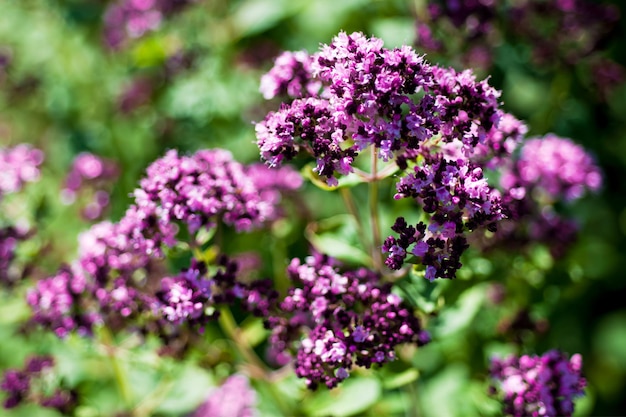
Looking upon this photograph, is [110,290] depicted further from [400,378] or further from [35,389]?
[400,378]

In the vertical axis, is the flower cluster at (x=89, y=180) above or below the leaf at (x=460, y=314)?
above

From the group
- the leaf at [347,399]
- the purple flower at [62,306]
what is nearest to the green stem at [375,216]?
the leaf at [347,399]

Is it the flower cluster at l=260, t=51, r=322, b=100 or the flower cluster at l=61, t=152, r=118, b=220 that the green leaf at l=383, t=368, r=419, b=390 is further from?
the flower cluster at l=61, t=152, r=118, b=220

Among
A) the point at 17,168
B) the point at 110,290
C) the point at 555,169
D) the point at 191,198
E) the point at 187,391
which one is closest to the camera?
the point at 191,198

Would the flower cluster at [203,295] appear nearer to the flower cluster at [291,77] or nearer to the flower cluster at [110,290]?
the flower cluster at [110,290]

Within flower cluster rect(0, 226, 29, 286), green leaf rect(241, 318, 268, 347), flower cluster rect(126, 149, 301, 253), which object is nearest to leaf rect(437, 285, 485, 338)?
flower cluster rect(126, 149, 301, 253)

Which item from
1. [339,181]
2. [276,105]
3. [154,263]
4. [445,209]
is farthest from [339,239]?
[276,105]
